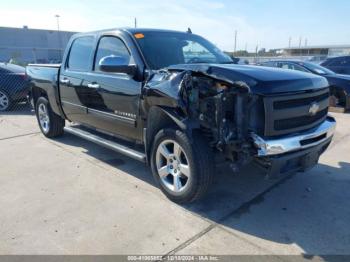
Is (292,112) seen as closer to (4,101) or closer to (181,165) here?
(181,165)

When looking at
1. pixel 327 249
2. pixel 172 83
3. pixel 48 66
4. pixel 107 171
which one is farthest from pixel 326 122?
pixel 48 66

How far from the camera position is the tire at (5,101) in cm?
1013

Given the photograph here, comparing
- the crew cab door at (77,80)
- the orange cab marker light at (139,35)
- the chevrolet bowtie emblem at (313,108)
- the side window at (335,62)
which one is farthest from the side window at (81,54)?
the side window at (335,62)

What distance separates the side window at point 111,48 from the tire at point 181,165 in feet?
4.20

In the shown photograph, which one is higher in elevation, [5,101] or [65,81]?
[65,81]

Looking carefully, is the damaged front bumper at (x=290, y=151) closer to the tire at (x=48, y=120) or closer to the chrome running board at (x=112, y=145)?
the chrome running board at (x=112, y=145)

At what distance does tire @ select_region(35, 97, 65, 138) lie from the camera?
6.49 m

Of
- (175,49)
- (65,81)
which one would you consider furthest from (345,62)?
(65,81)

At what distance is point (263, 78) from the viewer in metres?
3.21

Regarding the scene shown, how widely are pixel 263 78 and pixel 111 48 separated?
2.29 metres

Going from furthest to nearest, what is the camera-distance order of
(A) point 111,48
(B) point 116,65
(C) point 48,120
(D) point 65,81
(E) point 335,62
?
(E) point 335,62 < (C) point 48,120 < (D) point 65,81 < (A) point 111,48 < (B) point 116,65

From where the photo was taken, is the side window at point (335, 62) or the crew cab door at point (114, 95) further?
the side window at point (335, 62)

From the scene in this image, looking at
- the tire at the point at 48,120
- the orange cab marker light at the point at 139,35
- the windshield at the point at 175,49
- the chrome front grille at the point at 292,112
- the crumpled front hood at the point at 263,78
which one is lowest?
the tire at the point at 48,120

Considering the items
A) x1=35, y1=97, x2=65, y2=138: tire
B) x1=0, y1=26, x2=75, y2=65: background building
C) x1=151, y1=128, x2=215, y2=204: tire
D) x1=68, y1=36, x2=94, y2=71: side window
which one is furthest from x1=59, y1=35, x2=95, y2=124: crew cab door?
x1=0, y1=26, x2=75, y2=65: background building
